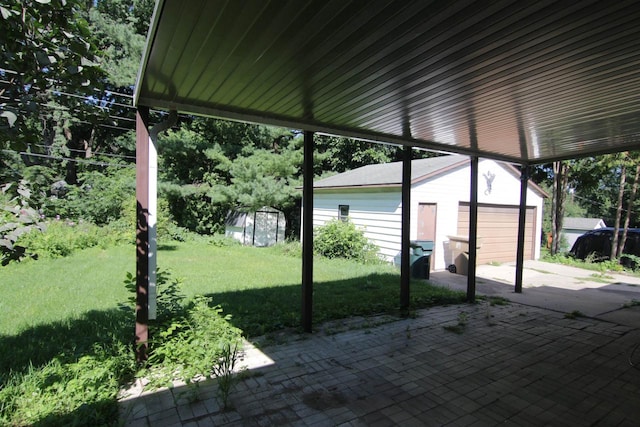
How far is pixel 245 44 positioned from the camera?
249cm

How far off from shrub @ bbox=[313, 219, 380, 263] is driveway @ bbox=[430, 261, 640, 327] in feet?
6.90

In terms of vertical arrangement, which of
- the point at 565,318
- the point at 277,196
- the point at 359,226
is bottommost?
the point at 565,318

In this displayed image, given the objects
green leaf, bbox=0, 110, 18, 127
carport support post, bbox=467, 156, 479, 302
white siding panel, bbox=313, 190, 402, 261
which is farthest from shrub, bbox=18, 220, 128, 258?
carport support post, bbox=467, 156, 479, 302

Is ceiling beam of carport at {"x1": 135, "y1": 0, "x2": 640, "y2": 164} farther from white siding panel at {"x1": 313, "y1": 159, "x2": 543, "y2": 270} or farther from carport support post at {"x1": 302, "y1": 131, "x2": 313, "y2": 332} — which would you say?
white siding panel at {"x1": 313, "y1": 159, "x2": 543, "y2": 270}

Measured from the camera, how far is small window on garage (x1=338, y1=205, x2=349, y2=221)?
12.5 meters

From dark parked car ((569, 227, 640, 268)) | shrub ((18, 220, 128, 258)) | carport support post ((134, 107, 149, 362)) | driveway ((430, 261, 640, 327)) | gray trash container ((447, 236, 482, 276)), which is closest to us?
carport support post ((134, 107, 149, 362))

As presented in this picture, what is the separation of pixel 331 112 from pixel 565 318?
17.0ft

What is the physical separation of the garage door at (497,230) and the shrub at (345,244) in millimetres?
3011

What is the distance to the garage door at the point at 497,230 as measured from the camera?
1132 centimetres

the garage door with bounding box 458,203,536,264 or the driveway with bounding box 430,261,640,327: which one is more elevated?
the garage door with bounding box 458,203,536,264

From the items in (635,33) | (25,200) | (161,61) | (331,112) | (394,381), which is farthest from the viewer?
(331,112)

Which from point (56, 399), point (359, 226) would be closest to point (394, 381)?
point (56, 399)

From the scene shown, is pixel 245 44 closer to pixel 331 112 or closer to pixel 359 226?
pixel 331 112

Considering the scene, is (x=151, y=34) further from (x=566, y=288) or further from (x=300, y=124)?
(x=566, y=288)
